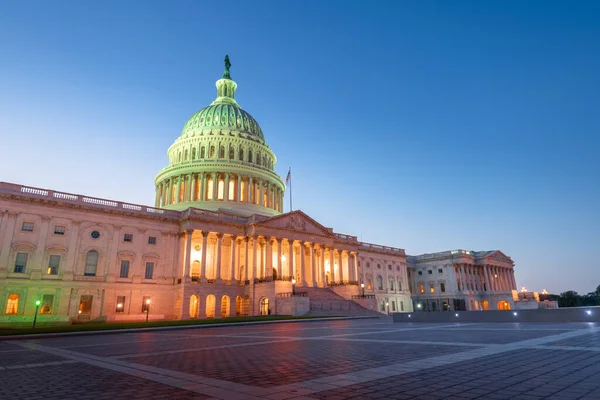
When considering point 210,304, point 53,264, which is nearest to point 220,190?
point 210,304

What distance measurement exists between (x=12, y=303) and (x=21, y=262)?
16.6 feet

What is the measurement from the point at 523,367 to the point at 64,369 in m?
12.1

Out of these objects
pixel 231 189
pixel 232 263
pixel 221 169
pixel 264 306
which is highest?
pixel 221 169

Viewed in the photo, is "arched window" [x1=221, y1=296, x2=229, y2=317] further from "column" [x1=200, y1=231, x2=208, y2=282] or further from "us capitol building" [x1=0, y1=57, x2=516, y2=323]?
"column" [x1=200, y1=231, x2=208, y2=282]

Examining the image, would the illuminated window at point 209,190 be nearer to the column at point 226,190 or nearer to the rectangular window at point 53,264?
the column at point 226,190

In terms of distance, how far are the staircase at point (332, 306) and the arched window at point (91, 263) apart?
3066 centimetres

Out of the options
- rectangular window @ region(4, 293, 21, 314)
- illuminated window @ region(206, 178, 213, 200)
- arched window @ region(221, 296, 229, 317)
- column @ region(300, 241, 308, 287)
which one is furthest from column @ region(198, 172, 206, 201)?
rectangular window @ region(4, 293, 21, 314)

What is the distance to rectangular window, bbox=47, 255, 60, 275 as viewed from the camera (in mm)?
50353

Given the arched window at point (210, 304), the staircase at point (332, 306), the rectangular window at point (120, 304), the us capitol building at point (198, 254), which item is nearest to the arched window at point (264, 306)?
the us capitol building at point (198, 254)

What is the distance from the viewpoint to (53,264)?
166 ft

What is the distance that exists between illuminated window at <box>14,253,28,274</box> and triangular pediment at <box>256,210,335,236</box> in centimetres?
3223

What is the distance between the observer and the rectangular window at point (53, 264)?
50353 mm

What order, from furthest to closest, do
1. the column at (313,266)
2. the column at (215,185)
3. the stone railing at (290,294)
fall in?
the column at (215,185)
the column at (313,266)
the stone railing at (290,294)

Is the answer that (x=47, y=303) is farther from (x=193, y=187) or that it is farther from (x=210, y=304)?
(x=193, y=187)
